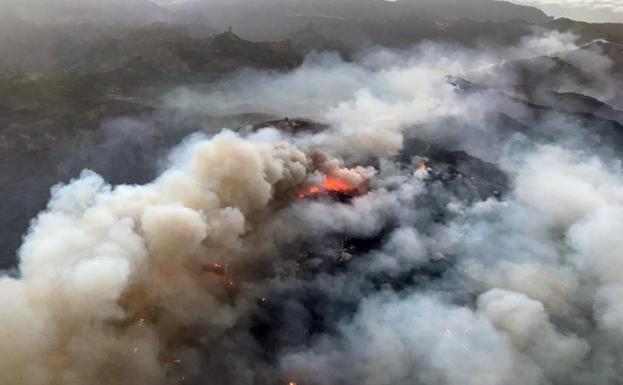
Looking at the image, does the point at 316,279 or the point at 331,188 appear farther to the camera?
the point at 331,188

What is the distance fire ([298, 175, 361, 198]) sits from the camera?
54.0 m

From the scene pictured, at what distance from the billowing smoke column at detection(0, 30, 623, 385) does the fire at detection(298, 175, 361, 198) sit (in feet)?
0.70

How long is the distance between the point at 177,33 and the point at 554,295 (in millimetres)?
123703

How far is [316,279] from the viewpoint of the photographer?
1759 inches

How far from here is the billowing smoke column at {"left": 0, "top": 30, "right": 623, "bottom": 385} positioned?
1336 inches

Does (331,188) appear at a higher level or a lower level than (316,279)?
higher

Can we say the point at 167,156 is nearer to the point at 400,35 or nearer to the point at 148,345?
the point at 148,345

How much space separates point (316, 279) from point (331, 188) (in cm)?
1323

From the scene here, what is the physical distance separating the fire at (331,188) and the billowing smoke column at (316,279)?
0.21m

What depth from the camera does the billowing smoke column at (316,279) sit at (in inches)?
1336

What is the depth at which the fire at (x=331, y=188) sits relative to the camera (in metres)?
54.0

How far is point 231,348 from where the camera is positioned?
1471 inches

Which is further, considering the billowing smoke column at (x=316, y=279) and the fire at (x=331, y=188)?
the fire at (x=331, y=188)

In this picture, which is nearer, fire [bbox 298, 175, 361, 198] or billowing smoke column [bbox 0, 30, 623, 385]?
billowing smoke column [bbox 0, 30, 623, 385]
